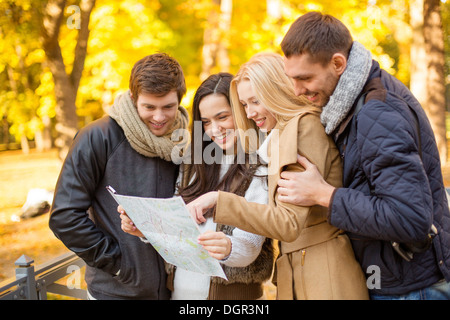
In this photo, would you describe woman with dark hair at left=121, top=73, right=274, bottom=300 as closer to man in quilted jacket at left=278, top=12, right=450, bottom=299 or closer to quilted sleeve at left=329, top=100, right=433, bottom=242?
man in quilted jacket at left=278, top=12, right=450, bottom=299

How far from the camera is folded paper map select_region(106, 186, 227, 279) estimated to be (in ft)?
5.14

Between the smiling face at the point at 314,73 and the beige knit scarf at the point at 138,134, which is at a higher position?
the smiling face at the point at 314,73

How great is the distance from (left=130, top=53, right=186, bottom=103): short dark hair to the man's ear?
1.00 m

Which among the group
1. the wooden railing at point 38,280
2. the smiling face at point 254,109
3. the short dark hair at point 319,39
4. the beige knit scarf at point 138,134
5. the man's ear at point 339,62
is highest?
the short dark hair at point 319,39

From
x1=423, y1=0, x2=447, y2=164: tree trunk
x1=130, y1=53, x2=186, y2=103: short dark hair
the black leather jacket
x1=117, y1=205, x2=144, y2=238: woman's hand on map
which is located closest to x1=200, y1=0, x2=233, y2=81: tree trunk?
x1=423, y1=0, x2=447, y2=164: tree trunk

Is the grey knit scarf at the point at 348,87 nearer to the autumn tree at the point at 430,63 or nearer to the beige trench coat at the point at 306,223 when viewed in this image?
the beige trench coat at the point at 306,223

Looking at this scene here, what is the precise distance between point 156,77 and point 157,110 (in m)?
0.18

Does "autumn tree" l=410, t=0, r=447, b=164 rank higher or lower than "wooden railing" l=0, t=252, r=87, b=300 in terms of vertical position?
higher

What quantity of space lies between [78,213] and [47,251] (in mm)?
6309

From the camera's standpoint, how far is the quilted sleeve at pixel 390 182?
52.3 inches

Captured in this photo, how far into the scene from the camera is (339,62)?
1.52 m

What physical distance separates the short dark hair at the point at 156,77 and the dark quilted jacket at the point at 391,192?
1040mm

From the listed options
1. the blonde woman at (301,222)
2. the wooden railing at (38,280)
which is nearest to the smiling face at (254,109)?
the blonde woman at (301,222)

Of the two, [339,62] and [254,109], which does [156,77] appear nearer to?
[254,109]
